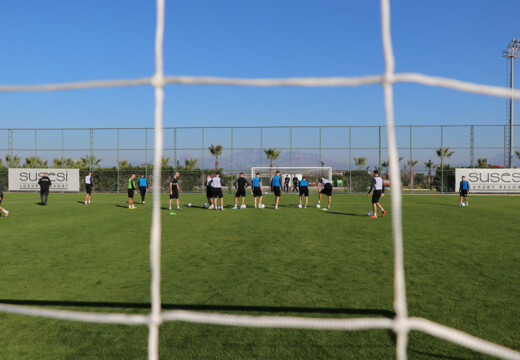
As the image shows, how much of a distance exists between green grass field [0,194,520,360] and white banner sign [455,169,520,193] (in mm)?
21362

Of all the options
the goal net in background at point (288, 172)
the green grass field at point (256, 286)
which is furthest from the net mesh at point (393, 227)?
the goal net in background at point (288, 172)

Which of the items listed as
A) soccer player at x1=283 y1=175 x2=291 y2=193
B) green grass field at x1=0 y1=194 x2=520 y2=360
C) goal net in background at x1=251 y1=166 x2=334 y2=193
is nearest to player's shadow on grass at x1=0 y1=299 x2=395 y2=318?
green grass field at x1=0 y1=194 x2=520 y2=360

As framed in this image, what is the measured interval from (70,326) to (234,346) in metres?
1.66

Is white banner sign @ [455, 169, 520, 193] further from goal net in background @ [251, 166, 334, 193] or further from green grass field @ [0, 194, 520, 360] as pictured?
green grass field @ [0, 194, 520, 360]

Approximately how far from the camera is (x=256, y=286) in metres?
4.71

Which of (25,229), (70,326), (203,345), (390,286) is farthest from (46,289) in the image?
(25,229)

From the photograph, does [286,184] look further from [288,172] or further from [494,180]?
[494,180]

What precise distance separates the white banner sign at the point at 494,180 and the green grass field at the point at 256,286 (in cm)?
2136

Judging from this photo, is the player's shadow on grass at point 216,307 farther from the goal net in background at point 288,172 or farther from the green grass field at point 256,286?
the goal net in background at point 288,172

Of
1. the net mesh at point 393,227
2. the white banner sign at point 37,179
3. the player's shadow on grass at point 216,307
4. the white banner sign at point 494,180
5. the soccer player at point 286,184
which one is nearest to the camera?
the net mesh at point 393,227

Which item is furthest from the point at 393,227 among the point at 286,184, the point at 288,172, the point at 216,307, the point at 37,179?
the point at 288,172

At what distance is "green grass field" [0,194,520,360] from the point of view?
3201 millimetres

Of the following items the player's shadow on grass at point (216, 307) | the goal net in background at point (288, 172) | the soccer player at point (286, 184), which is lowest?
the player's shadow on grass at point (216, 307)

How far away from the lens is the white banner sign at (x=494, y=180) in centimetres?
2789
